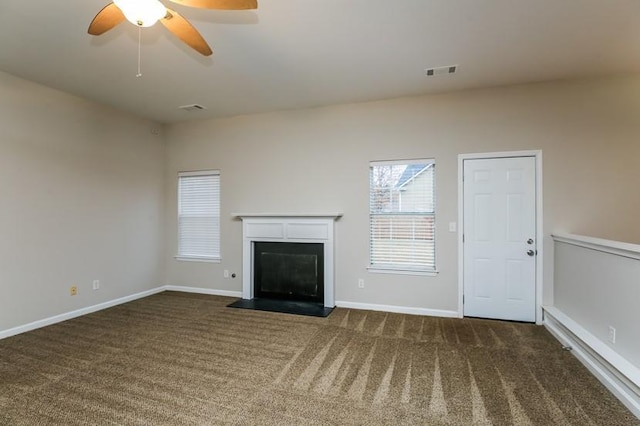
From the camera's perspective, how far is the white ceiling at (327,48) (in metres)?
2.44

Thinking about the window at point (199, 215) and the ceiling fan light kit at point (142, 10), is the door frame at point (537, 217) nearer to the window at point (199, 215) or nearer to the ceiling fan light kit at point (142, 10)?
the ceiling fan light kit at point (142, 10)

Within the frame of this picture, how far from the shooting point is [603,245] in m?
2.63

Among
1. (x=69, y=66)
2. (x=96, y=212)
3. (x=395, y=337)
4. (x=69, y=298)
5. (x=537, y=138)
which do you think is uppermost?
(x=69, y=66)

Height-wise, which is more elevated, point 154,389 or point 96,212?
point 96,212

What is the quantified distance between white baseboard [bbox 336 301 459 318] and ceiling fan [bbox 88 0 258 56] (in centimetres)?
360

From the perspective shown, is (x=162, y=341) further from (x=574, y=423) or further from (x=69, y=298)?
(x=574, y=423)

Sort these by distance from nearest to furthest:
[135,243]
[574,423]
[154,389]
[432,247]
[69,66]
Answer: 1. [574,423]
2. [154,389]
3. [69,66]
4. [432,247]
5. [135,243]


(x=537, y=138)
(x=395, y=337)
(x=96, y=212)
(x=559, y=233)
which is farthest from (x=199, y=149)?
(x=559, y=233)

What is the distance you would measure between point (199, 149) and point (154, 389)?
3833mm

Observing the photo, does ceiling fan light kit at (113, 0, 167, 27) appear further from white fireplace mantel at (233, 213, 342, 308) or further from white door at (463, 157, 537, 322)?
white door at (463, 157, 537, 322)

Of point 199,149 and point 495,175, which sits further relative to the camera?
point 199,149

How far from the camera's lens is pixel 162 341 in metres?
3.33

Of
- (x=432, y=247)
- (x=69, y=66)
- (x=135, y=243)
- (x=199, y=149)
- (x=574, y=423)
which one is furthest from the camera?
(x=199, y=149)

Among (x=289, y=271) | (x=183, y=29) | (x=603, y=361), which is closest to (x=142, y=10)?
(x=183, y=29)
